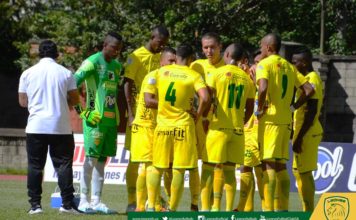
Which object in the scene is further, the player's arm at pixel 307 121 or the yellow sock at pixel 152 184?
the player's arm at pixel 307 121

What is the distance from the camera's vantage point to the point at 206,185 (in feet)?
49.4

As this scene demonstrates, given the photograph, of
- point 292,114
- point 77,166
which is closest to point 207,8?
point 77,166

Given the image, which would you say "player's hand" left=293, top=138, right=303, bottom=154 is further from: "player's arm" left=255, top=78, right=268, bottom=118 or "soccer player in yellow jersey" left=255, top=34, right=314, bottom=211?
"player's arm" left=255, top=78, right=268, bottom=118

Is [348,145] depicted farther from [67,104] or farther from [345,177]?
[67,104]

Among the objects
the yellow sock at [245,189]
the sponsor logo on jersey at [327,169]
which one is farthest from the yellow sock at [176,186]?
the sponsor logo on jersey at [327,169]

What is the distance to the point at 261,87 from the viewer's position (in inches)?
598

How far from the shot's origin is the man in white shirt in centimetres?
1511

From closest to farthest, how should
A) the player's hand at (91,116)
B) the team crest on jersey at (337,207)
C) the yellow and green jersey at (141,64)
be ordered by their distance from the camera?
the team crest on jersey at (337,207) → the player's hand at (91,116) → the yellow and green jersey at (141,64)

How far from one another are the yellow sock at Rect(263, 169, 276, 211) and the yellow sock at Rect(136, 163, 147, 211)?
157cm

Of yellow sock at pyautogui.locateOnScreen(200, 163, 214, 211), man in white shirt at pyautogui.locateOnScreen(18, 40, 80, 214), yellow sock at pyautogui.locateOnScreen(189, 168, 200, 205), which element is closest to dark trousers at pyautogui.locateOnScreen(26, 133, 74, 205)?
man in white shirt at pyautogui.locateOnScreen(18, 40, 80, 214)

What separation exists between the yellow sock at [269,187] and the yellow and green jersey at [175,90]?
141cm

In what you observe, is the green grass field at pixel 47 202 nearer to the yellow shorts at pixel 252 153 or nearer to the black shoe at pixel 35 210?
the black shoe at pixel 35 210

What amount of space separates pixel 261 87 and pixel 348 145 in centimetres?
892

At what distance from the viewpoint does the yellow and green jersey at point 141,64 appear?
52.6 ft
